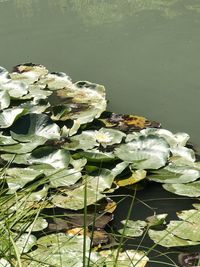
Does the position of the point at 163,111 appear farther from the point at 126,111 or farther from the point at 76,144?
the point at 76,144

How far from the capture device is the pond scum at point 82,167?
1609 millimetres

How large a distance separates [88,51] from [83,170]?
1451 mm

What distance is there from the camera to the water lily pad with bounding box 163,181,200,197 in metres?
1.86

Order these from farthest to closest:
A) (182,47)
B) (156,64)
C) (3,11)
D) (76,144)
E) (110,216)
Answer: (3,11), (182,47), (156,64), (76,144), (110,216)

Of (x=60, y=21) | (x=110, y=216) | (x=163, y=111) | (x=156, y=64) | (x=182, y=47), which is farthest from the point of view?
(x=60, y=21)

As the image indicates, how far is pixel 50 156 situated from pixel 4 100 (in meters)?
0.49

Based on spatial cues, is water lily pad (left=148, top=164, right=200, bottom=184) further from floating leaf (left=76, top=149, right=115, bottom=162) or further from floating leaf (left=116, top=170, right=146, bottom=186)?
floating leaf (left=76, top=149, right=115, bottom=162)

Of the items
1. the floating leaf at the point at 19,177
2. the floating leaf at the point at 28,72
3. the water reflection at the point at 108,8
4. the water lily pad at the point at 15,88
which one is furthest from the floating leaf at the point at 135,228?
the water reflection at the point at 108,8

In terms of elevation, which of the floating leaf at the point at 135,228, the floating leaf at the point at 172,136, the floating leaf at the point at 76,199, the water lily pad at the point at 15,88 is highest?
the floating leaf at the point at 172,136

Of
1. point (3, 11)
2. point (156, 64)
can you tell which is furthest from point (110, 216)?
point (3, 11)

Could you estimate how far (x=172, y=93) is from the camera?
273 centimetres

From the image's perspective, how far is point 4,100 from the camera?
2379 millimetres

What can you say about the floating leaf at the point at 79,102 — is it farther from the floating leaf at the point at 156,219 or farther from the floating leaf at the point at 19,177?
the floating leaf at the point at 156,219

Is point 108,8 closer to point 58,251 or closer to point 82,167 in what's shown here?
point 82,167
